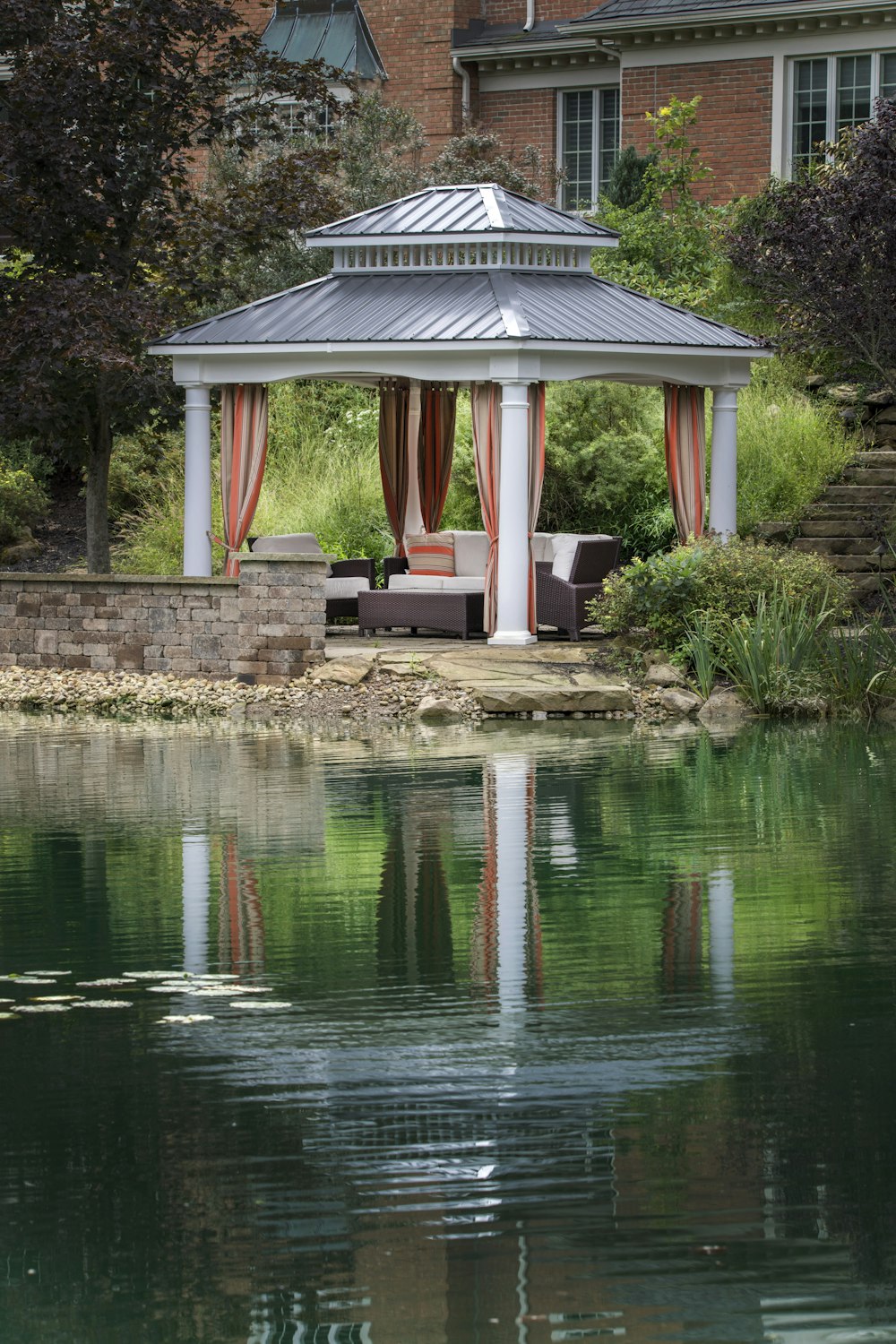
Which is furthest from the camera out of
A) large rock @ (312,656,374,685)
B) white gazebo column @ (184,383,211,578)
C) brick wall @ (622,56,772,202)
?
brick wall @ (622,56,772,202)

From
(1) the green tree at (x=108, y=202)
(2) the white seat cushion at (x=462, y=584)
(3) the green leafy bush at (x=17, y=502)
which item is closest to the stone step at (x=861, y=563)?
(2) the white seat cushion at (x=462, y=584)

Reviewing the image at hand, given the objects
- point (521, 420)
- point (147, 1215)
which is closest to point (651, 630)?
point (521, 420)

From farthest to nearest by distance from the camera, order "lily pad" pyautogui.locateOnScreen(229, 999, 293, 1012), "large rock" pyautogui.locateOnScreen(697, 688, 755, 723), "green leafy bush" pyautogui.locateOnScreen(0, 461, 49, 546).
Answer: "green leafy bush" pyautogui.locateOnScreen(0, 461, 49, 546) → "large rock" pyautogui.locateOnScreen(697, 688, 755, 723) → "lily pad" pyautogui.locateOnScreen(229, 999, 293, 1012)

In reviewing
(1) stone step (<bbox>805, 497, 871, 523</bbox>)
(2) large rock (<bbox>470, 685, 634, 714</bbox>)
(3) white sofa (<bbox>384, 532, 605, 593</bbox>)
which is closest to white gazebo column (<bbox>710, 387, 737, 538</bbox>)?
(3) white sofa (<bbox>384, 532, 605, 593</bbox>)

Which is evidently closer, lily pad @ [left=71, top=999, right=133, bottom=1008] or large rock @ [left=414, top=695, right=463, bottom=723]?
lily pad @ [left=71, top=999, right=133, bottom=1008]

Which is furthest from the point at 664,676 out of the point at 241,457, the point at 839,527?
the point at 839,527

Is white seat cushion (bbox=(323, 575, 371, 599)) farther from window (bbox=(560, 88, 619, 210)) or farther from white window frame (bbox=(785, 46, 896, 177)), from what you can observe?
window (bbox=(560, 88, 619, 210))

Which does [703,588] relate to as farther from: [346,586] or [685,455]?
[346,586]

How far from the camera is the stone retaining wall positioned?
17141 mm

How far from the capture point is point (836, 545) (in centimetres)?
2231

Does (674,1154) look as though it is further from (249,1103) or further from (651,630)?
(651,630)

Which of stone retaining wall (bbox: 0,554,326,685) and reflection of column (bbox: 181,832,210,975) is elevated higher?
stone retaining wall (bbox: 0,554,326,685)

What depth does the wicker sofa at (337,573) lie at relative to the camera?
2009 centimetres

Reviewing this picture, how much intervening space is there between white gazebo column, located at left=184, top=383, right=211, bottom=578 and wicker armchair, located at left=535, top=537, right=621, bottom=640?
130 inches
